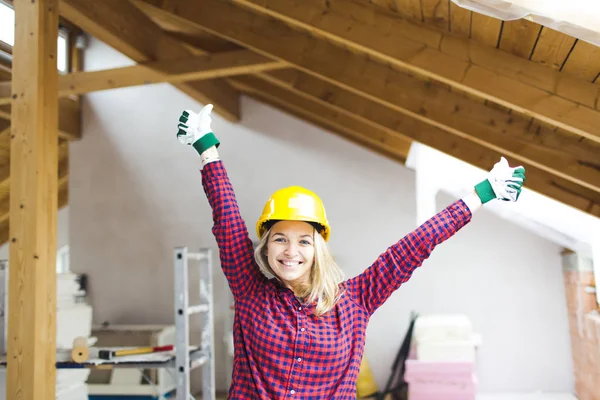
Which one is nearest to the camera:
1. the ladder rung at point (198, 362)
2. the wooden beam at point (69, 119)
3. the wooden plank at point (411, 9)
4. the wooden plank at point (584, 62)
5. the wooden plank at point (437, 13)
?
the wooden plank at point (584, 62)

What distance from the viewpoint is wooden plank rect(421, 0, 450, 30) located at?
2357mm

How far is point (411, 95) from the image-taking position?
3.39 m

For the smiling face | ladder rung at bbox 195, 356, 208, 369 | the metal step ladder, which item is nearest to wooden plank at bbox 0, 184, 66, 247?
the metal step ladder

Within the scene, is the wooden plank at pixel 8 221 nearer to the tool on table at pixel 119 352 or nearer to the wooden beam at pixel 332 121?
the wooden beam at pixel 332 121

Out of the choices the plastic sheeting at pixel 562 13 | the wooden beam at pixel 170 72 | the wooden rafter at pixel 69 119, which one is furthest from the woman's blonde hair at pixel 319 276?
the wooden rafter at pixel 69 119

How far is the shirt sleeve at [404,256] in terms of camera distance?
5.37 feet

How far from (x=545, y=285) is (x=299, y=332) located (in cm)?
435

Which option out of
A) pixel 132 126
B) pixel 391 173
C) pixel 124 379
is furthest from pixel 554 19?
pixel 132 126

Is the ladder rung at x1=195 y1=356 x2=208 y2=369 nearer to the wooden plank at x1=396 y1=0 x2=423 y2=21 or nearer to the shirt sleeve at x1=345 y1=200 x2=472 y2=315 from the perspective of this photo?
the shirt sleeve at x1=345 y1=200 x2=472 y2=315

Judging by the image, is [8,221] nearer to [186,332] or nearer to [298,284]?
[186,332]

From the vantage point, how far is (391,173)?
5.60 metres

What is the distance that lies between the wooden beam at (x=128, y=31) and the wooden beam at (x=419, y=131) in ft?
2.80

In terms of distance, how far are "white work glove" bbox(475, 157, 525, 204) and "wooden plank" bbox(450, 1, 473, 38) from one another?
0.86 meters

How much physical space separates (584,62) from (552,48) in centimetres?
13
